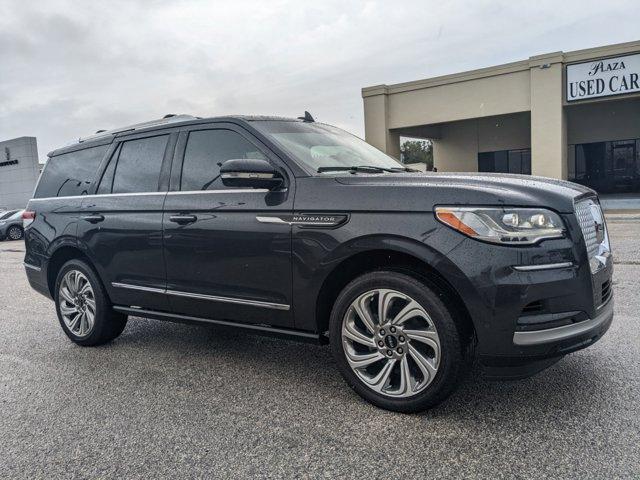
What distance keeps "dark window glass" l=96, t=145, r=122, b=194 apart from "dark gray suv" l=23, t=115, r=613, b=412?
0.8 inches

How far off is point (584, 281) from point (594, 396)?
35.8 inches

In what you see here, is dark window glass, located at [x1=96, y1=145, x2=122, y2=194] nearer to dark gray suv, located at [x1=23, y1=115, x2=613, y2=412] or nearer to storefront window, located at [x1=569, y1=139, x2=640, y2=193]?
dark gray suv, located at [x1=23, y1=115, x2=613, y2=412]

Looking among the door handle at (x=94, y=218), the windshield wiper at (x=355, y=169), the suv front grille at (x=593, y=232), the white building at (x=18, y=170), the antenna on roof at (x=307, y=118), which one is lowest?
the suv front grille at (x=593, y=232)

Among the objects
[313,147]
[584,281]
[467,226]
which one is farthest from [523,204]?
[313,147]

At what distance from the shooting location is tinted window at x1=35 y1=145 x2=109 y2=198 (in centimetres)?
514

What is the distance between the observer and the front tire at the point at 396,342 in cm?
309

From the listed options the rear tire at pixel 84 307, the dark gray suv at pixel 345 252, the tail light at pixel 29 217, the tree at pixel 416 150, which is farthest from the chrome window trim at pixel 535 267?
the tree at pixel 416 150

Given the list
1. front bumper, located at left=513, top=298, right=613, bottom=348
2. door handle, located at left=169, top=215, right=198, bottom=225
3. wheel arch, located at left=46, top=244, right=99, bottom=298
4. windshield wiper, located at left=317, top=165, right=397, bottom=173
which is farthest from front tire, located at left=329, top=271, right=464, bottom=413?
wheel arch, located at left=46, top=244, right=99, bottom=298

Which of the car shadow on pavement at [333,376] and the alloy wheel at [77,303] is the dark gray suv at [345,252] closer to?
the alloy wheel at [77,303]

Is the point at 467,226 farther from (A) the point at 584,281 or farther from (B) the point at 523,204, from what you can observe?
(A) the point at 584,281

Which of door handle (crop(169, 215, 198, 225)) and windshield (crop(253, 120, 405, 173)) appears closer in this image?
windshield (crop(253, 120, 405, 173))

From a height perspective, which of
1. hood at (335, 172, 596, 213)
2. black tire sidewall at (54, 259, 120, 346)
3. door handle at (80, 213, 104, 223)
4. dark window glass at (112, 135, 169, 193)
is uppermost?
dark window glass at (112, 135, 169, 193)

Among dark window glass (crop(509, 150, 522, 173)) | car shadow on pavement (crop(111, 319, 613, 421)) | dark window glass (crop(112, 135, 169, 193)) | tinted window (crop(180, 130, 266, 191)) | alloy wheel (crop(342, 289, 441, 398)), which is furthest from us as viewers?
dark window glass (crop(509, 150, 522, 173))

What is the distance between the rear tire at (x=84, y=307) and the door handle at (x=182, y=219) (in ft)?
4.09
